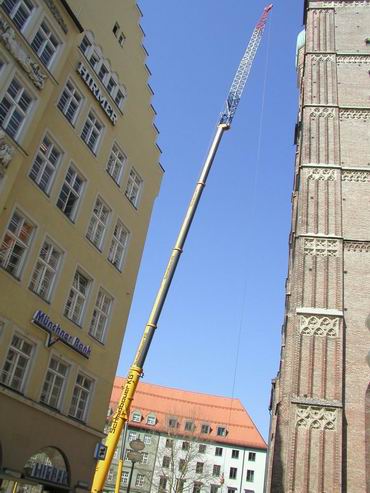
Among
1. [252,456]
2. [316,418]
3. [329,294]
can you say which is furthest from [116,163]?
[252,456]

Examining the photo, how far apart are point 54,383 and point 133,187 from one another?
306 inches

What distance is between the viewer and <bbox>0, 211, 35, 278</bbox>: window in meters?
12.9

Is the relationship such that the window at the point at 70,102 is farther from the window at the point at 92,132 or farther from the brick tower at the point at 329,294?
the brick tower at the point at 329,294

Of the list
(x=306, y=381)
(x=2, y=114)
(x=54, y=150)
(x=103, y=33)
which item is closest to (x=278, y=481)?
(x=306, y=381)

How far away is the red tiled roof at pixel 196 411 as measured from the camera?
53938 millimetres

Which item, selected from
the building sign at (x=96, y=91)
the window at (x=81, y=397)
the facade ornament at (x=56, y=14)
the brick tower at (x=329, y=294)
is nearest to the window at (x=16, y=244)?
the window at (x=81, y=397)

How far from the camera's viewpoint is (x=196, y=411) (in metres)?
57.7

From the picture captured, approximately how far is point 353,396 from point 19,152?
41.9ft

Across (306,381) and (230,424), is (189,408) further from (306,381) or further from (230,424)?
(306,381)

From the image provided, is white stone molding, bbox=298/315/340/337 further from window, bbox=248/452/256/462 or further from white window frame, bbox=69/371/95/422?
window, bbox=248/452/256/462

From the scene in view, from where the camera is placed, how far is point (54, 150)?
49.0ft

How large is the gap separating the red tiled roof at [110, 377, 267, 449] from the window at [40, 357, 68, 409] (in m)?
39.1

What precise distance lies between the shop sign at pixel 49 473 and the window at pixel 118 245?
20.8 ft

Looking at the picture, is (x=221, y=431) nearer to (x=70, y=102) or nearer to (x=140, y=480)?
(x=140, y=480)
